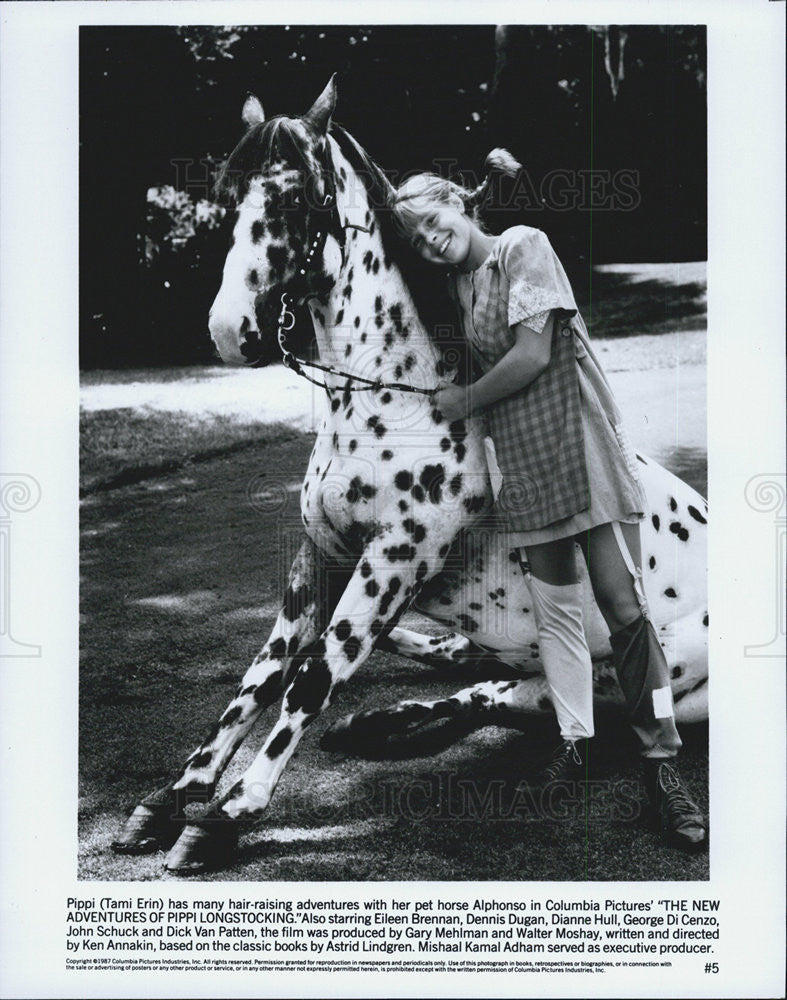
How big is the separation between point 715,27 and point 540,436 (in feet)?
4.21

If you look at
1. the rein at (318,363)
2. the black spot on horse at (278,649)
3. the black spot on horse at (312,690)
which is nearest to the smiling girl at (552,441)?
the rein at (318,363)

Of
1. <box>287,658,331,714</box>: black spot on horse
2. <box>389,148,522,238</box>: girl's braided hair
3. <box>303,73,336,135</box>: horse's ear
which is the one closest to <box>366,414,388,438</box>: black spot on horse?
<box>389,148,522,238</box>: girl's braided hair

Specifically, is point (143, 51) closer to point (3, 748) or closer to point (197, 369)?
point (197, 369)

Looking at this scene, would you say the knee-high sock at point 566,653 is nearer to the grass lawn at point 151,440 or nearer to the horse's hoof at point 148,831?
the grass lawn at point 151,440

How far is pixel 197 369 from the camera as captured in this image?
10.5 feet

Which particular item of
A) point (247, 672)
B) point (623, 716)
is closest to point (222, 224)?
point (247, 672)

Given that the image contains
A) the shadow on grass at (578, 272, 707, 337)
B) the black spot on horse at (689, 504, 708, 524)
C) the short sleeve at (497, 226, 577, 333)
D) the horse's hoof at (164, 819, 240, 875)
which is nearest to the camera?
the short sleeve at (497, 226, 577, 333)

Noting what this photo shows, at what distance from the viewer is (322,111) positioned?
2.78 metres

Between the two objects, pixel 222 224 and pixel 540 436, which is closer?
pixel 540 436

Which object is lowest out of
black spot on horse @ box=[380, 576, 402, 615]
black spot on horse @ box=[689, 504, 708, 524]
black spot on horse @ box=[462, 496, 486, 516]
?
black spot on horse @ box=[380, 576, 402, 615]

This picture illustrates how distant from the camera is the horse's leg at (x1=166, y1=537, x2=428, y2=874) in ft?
9.02

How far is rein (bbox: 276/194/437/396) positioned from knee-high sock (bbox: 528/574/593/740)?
598 mm

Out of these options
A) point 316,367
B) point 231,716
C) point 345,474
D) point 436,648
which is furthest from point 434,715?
point 316,367

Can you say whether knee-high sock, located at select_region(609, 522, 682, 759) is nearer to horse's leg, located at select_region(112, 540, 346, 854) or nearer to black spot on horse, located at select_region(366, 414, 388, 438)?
black spot on horse, located at select_region(366, 414, 388, 438)
